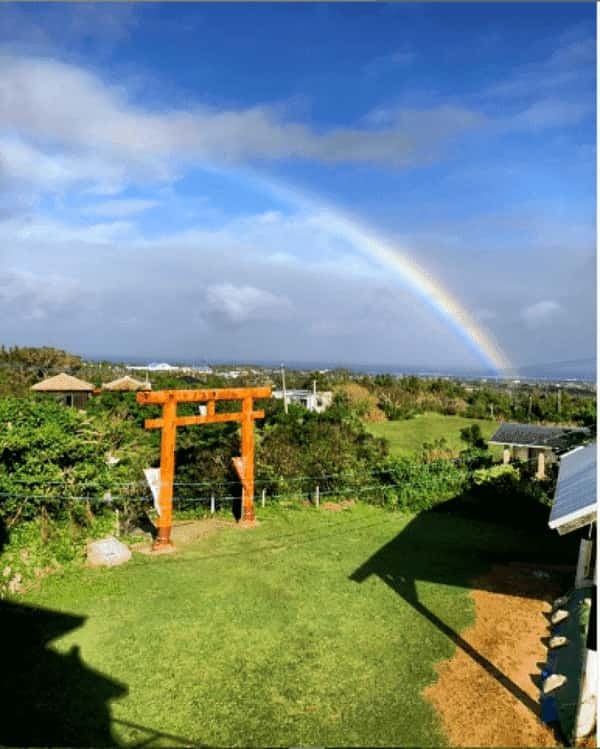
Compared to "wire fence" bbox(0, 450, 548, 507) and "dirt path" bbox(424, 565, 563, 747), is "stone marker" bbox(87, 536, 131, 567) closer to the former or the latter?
"wire fence" bbox(0, 450, 548, 507)

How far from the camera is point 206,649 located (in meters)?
6.78

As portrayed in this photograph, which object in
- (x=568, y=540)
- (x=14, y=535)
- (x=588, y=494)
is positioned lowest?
(x=568, y=540)

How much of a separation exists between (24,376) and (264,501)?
88.3 ft

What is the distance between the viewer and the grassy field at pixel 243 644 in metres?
5.34

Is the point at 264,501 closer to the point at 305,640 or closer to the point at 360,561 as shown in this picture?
the point at 360,561

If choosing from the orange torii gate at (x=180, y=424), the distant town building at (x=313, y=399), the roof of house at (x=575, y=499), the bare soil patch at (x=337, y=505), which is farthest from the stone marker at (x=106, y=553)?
the distant town building at (x=313, y=399)

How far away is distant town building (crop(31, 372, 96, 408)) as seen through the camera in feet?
87.6

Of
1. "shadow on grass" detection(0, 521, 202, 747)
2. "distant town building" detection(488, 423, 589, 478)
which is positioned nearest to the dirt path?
"shadow on grass" detection(0, 521, 202, 747)

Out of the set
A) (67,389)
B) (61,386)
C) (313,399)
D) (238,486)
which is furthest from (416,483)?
(313,399)

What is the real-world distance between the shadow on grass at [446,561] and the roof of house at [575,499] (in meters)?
2.20

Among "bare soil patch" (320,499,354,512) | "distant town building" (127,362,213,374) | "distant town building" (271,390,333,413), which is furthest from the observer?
"distant town building" (127,362,213,374)

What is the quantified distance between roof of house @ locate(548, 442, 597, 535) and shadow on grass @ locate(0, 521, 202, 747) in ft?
13.5

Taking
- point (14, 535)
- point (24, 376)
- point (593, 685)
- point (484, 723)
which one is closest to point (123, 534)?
point (14, 535)

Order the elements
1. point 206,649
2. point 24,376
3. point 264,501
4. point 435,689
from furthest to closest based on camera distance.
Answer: point 24,376 → point 264,501 → point 206,649 → point 435,689
